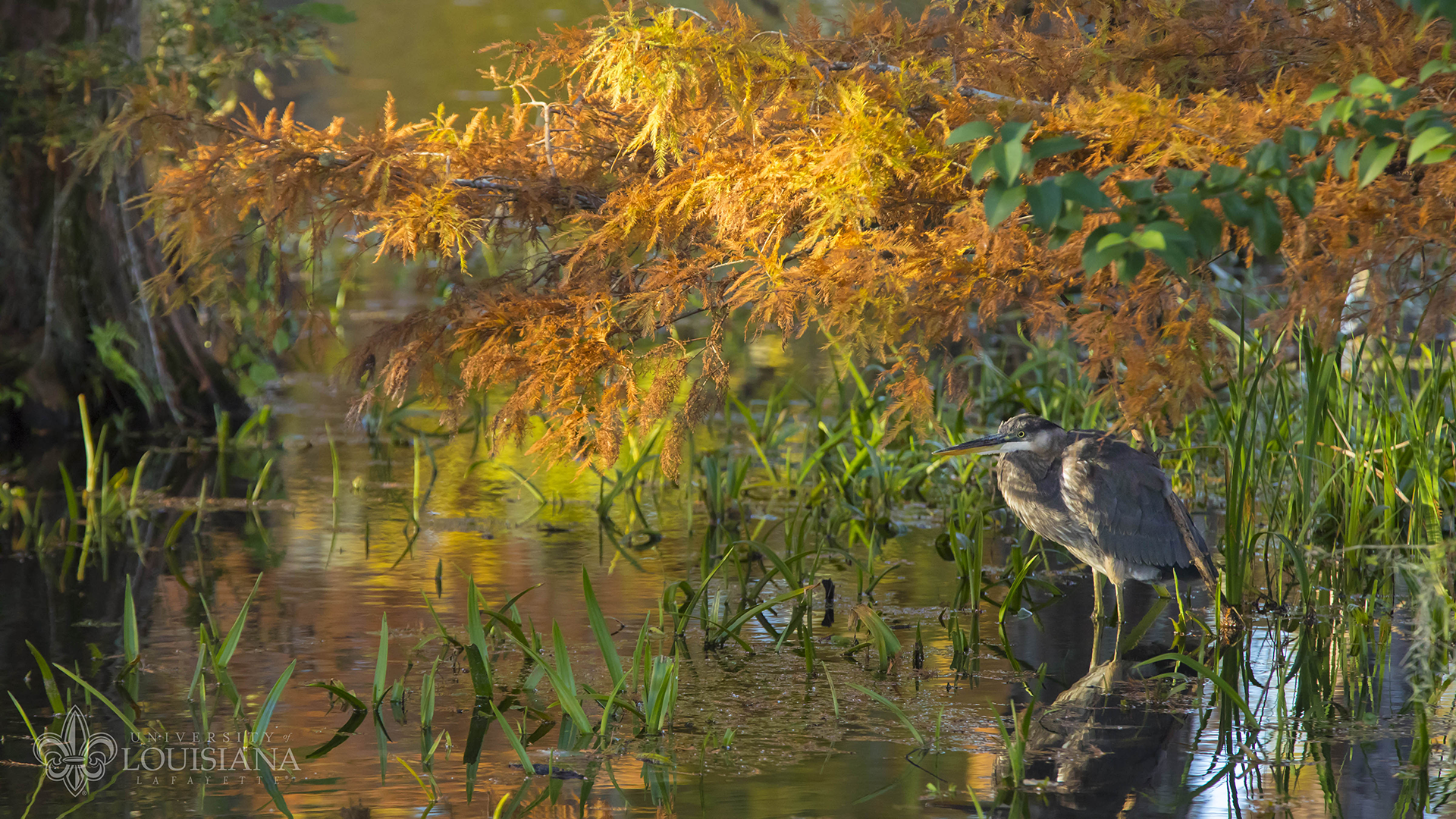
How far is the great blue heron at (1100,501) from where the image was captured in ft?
18.5

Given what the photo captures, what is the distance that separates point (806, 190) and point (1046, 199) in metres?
1.79

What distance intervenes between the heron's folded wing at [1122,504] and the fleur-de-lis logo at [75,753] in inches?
124

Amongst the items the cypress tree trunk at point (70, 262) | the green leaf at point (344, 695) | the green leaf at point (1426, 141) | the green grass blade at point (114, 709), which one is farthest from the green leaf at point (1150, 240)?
the cypress tree trunk at point (70, 262)

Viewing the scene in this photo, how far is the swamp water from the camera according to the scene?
4.04 metres

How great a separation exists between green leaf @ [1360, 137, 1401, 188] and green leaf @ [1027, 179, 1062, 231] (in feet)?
1.72

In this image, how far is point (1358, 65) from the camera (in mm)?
4414

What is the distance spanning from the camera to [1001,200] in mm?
2816

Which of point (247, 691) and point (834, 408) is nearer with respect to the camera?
point (247, 691)

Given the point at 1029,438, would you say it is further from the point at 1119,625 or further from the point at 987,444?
the point at 1119,625

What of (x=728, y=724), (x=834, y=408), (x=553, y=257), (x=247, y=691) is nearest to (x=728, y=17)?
(x=553, y=257)

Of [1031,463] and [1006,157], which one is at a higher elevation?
[1006,157]

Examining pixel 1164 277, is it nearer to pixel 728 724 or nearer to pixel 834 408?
pixel 728 724

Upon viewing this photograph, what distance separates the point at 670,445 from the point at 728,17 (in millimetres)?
1275

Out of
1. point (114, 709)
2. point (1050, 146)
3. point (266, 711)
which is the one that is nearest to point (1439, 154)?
point (1050, 146)
